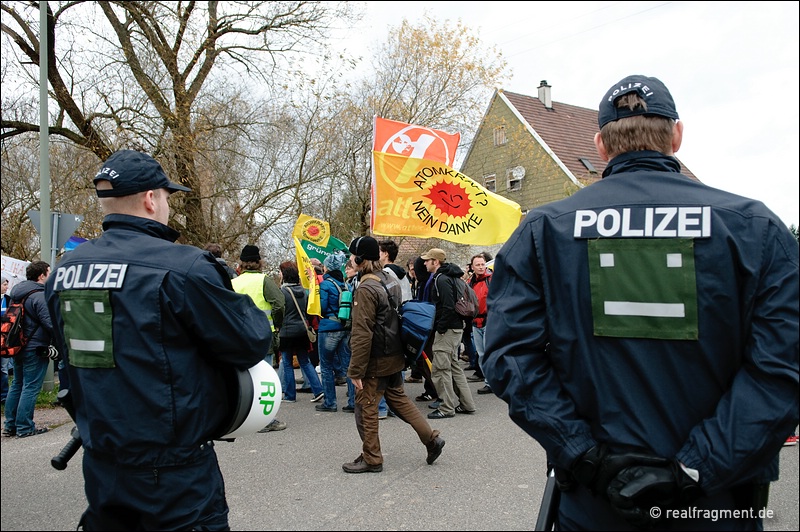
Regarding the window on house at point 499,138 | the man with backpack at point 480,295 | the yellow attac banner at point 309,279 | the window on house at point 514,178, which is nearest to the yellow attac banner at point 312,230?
the yellow attac banner at point 309,279

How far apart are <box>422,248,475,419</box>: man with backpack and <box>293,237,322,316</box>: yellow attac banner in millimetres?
1588

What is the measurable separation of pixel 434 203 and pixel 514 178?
65.1ft

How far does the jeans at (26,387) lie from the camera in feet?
22.0

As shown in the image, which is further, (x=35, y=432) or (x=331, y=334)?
(x=331, y=334)

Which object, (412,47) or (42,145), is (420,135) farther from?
(412,47)

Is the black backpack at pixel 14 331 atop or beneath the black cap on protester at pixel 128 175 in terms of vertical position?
beneath

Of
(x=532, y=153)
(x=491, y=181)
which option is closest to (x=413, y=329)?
(x=532, y=153)

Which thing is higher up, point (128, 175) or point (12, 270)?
point (128, 175)

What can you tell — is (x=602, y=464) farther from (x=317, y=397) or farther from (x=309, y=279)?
(x=317, y=397)

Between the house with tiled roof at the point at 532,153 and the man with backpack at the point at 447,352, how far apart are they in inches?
576

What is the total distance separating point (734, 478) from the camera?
1.61 metres

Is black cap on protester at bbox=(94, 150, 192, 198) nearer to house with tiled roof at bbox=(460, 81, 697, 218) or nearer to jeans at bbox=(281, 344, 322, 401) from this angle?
jeans at bbox=(281, 344, 322, 401)

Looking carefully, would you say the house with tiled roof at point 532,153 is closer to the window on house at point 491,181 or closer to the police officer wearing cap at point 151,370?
→ the window on house at point 491,181

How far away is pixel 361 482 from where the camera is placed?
4.98 meters
